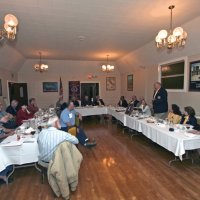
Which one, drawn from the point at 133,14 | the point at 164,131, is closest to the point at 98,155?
the point at 164,131

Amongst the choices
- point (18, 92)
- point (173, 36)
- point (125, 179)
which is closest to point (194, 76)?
point (173, 36)

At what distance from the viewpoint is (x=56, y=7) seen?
3205 millimetres

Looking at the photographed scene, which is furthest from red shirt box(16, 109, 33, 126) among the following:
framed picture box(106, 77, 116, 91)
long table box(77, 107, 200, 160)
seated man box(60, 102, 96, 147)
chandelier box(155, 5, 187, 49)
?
framed picture box(106, 77, 116, 91)

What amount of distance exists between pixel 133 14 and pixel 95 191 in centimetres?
349

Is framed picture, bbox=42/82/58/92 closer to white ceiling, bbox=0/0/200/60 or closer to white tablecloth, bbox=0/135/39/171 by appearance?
white ceiling, bbox=0/0/200/60

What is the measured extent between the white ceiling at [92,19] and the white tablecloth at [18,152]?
8.26 feet

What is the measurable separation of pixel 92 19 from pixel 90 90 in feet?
21.1

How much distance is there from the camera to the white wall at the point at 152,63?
4177 mm

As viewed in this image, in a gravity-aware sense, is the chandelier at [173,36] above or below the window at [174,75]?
above

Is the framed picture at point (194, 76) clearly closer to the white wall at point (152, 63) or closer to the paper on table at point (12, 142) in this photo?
the white wall at point (152, 63)

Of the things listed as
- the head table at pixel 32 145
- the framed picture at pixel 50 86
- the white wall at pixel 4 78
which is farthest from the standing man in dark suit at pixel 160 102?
the framed picture at pixel 50 86

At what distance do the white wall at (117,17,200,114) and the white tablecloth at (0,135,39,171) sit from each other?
427cm

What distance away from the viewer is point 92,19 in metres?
3.79

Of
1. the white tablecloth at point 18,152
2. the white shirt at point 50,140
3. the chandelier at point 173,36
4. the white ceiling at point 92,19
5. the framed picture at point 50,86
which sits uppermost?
the white ceiling at point 92,19
